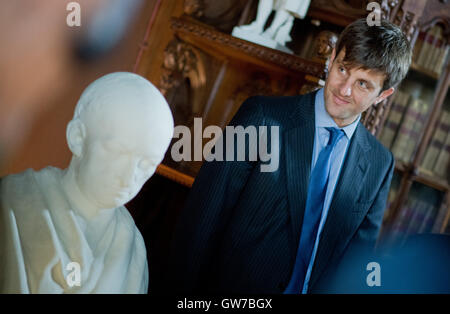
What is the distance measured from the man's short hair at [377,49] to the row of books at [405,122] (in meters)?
1.58

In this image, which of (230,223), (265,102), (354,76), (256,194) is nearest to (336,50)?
(354,76)

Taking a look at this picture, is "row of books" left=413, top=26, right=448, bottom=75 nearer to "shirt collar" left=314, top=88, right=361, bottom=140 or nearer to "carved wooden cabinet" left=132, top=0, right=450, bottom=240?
"carved wooden cabinet" left=132, top=0, right=450, bottom=240

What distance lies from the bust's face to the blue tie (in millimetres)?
544

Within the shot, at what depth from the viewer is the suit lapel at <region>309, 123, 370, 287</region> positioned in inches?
48.1

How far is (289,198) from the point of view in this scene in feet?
3.86

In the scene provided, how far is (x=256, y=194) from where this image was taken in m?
1.19

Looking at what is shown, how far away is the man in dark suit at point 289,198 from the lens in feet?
3.85

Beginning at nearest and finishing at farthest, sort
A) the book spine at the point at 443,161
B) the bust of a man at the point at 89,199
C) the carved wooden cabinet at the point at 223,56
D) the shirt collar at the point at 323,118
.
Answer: the bust of a man at the point at 89,199
the shirt collar at the point at 323,118
the carved wooden cabinet at the point at 223,56
the book spine at the point at 443,161

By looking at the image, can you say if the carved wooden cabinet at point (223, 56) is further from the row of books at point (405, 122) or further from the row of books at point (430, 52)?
the row of books at point (405, 122)

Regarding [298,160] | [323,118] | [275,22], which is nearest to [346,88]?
A: [323,118]

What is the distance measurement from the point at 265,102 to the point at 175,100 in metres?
0.94

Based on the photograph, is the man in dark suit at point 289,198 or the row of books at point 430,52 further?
the row of books at point 430,52

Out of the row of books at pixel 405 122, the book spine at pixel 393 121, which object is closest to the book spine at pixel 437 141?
the row of books at pixel 405 122
